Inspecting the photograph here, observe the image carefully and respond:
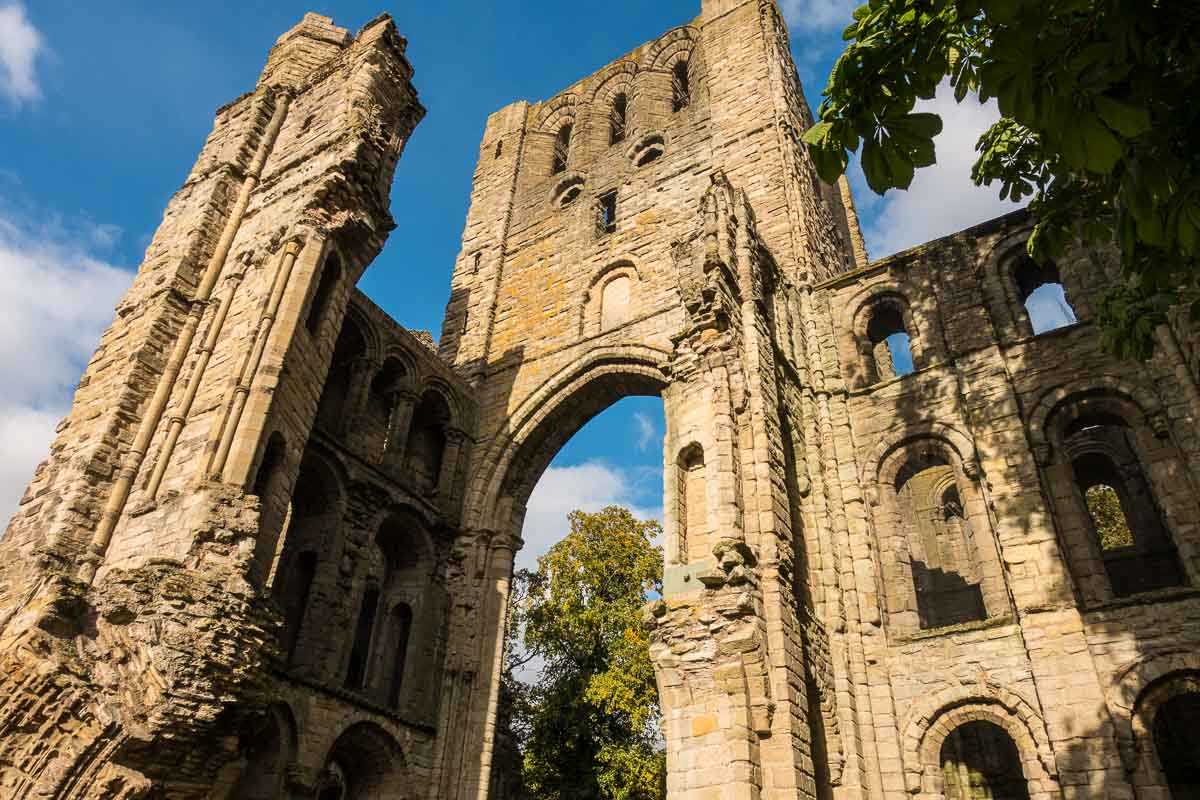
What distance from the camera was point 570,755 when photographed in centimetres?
1766

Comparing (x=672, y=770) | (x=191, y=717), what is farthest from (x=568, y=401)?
(x=191, y=717)

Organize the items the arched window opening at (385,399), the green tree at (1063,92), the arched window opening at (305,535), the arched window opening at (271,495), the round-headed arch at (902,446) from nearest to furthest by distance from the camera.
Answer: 1. the green tree at (1063,92)
2. the arched window opening at (271,495)
3. the round-headed arch at (902,446)
4. the arched window opening at (305,535)
5. the arched window opening at (385,399)

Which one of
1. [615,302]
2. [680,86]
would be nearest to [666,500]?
[615,302]

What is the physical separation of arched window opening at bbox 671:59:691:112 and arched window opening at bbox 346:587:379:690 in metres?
12.3

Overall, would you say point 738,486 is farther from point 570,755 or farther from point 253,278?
point 570,755

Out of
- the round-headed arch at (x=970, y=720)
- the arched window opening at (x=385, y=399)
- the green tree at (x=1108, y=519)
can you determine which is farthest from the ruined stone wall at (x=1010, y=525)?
the green tree at (x=1108, y=519)

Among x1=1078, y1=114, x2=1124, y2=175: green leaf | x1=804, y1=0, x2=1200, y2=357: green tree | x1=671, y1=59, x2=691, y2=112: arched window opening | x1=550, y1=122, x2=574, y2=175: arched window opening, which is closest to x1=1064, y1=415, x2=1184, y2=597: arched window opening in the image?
x1=804, y1=0, x2=1200, y2=357: green tree

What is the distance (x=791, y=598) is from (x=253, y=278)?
808cm

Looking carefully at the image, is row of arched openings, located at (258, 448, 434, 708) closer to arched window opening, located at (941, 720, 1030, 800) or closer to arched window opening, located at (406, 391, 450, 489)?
arched window opening, located at (406, 391, 450, 489)

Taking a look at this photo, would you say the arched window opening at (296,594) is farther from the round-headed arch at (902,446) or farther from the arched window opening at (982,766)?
the arched window opening at (982,766)

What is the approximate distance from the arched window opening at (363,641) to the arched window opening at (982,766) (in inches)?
342

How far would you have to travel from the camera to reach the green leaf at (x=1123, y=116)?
251 cm

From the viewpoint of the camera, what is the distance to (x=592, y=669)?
18.7 meters

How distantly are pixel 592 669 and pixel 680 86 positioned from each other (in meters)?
13.7
